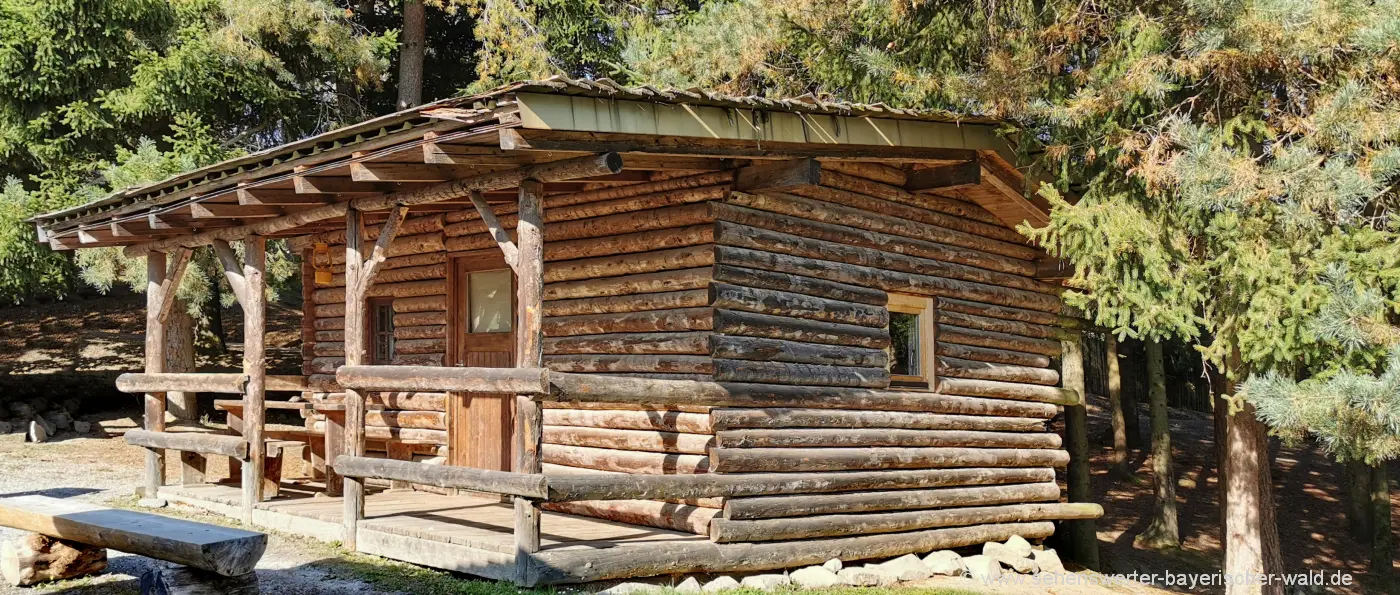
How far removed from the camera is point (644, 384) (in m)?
8.74

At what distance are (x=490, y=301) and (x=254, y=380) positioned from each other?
2.46m

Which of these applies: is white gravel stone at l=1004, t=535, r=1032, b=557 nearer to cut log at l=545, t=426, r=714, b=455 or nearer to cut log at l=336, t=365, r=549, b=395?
cut log at l=545, t=426, r=714, b=455

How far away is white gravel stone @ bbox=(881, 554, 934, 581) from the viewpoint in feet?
36.1

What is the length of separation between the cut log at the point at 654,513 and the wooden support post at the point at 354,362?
1532 mm

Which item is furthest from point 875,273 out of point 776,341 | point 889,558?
point 889,558

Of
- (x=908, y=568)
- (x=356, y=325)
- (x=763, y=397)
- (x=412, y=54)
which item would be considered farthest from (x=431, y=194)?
(x=412, y=54)

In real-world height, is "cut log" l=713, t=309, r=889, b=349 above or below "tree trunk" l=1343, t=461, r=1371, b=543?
above

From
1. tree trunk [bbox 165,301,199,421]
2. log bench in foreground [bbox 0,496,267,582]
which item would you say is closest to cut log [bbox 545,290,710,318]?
log bench in foreground [bbox 0,496,267,582]

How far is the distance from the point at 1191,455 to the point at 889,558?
17.2 metres

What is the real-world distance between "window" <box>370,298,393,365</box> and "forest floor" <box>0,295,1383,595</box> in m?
3.01

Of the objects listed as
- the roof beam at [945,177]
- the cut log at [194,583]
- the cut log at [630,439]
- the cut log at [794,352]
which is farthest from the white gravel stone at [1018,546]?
the cut log at [194,583]

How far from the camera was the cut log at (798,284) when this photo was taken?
998cm

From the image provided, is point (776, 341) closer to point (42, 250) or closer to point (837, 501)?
point (837, 501)

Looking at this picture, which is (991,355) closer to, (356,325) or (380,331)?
(356,325)
